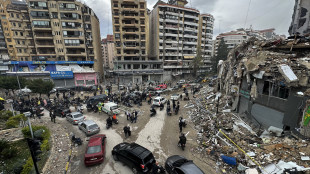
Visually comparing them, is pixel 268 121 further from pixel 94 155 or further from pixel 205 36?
pixel 205 36

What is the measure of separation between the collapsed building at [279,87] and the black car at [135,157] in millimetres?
9841

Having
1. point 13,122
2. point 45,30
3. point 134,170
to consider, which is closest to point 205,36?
point 45,30

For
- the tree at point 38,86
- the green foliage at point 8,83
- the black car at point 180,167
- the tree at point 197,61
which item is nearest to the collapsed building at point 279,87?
the black car at point 180,167

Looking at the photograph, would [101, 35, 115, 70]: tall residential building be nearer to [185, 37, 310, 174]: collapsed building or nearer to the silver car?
the silver car

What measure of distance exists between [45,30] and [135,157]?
42214mm

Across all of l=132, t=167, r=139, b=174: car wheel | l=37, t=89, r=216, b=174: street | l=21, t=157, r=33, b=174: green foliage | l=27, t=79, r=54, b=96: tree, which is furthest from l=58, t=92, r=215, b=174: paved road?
l=27, t=79, r=54, b=96: tree

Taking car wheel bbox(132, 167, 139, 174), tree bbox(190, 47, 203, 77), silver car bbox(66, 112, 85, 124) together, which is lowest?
car wheel bbox(132, 167, 139, 174)

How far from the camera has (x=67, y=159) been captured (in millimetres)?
9336

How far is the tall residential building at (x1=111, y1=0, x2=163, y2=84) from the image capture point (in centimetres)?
3800

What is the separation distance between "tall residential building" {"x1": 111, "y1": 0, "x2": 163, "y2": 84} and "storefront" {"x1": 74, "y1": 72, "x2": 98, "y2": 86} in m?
6.64

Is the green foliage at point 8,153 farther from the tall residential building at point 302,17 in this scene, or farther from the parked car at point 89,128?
the tall residential building at point 302,17

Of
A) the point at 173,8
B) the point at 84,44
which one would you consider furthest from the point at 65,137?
→ the point at 173,8

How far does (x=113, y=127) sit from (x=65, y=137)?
4394 mm

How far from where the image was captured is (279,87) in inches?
383
